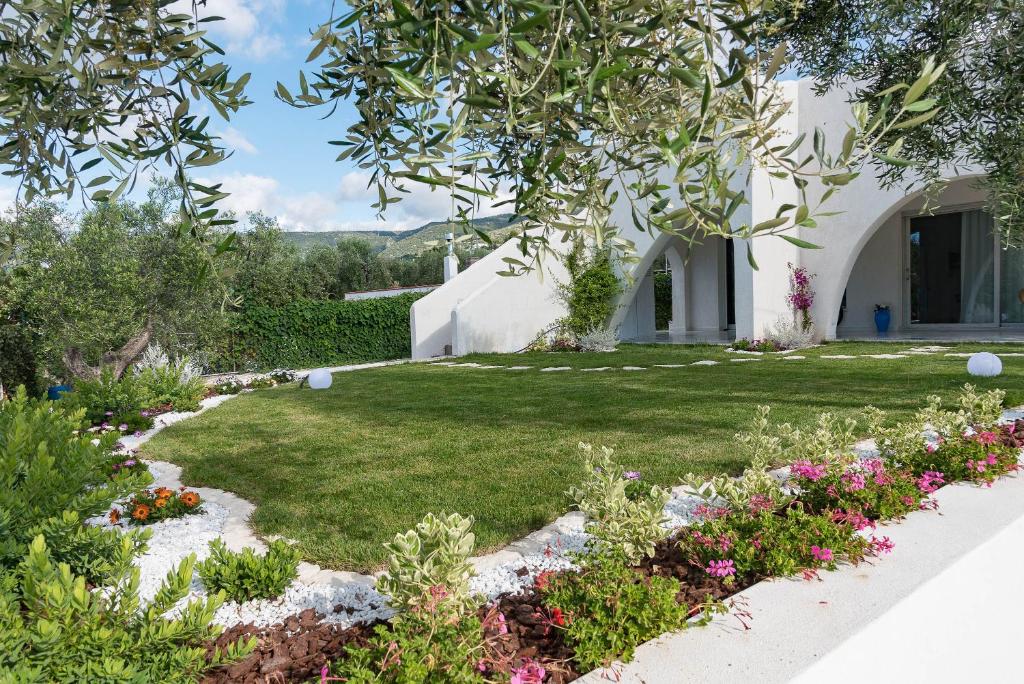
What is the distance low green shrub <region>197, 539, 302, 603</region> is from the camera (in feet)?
9.29

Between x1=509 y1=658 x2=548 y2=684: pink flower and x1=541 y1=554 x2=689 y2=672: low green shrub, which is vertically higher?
x1=541 y1=554 x2=689 y2=672: low green shrub

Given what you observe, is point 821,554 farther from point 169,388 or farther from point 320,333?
point 320,333

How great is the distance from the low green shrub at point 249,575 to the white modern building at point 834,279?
1101 centimetres

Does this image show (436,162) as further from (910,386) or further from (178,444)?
(910,386)

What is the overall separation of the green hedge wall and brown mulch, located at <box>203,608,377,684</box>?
566 inches

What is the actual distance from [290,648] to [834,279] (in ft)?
44.7

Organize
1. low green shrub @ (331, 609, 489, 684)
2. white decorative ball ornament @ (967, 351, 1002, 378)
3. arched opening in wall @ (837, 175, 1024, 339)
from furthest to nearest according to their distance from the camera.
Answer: arched opening in wall @ (837, 175, 1024, 339), white decorative ball ornament @ (967, 351, 1002, 378), low green shrub @ (331, 609, 489, 684)

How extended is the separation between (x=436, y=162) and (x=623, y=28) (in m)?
0.58

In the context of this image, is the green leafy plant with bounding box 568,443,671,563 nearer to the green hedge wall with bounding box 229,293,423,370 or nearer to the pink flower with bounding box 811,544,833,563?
the pink flower with bounding box 811,544,833,563

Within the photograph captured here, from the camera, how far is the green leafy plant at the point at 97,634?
162 centimetres

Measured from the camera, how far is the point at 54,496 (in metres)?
2.56

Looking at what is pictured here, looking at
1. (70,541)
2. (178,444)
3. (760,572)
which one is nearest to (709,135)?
(760,572)

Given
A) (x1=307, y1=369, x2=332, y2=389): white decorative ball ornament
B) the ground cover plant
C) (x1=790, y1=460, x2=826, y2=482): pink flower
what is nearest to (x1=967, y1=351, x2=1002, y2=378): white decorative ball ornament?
(x1=790, y1=460, x2=826, y2=482): pink flower

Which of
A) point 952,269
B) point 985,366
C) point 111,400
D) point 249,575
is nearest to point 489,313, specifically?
point 111,400
